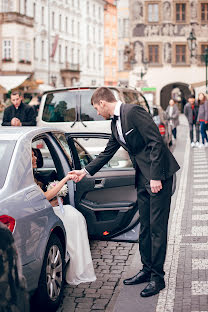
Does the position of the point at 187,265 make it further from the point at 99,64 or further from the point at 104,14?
the point at 104,14

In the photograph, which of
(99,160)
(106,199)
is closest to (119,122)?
(99,160)

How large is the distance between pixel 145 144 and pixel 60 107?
6928 mm

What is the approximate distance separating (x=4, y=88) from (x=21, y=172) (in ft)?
92.0

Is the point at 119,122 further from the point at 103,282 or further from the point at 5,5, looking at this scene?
the point at 5,5

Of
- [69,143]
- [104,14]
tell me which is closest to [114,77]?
[104,14]

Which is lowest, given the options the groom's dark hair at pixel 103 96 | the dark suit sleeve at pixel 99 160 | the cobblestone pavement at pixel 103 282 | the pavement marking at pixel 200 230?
the cobblestone pavement at pixel 103 282

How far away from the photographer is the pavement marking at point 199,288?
18.2ft

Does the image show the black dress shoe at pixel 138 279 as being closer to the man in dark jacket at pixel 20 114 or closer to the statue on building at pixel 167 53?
the man in dark jacket at pixel 20 114

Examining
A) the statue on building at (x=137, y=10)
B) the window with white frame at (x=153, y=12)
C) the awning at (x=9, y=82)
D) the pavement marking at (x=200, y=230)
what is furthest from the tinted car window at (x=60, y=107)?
the window with white frame at (x=153, y=12)

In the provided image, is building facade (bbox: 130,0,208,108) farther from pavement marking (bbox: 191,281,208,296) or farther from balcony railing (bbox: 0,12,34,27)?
pavement marking (bbox: 191,281,208,296)

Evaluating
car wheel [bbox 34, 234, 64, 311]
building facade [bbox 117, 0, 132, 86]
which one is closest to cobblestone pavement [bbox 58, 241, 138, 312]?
car wheel [bbox 34, 234, 64, 311]

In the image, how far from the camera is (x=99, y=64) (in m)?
82.5

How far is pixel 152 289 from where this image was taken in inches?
220

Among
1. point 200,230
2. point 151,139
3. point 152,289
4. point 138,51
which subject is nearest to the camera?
point 151,139
